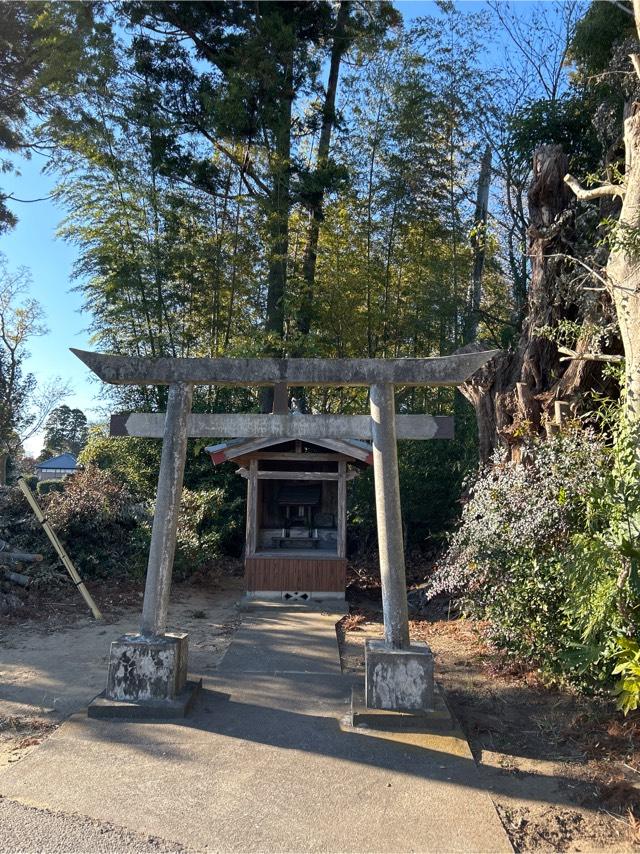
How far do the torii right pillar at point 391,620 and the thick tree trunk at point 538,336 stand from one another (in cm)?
296

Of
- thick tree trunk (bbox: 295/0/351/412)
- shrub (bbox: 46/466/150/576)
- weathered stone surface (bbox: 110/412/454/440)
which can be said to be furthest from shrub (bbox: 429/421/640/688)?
thick tree trunk (bbox: 295/0/351/412)

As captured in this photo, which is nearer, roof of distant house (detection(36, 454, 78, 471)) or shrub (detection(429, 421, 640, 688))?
shrub (detection(429, 421, 640, 688))

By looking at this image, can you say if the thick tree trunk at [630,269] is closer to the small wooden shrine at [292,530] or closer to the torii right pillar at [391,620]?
the torii right pillar at [391,620]

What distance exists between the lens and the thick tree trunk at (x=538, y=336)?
7.37 meters

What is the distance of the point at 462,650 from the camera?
6637mm

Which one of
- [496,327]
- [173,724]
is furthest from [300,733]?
[496,327]

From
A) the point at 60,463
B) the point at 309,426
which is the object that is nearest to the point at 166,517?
the point at 309,426

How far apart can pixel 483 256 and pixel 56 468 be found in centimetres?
3039

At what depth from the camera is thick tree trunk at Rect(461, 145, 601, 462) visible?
24.2 feet

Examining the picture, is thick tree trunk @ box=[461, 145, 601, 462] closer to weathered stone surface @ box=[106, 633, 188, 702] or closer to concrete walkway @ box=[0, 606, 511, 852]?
concrete walkway @ box=[0, 606, 511, 852]

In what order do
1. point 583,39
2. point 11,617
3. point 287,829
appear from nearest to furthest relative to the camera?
point 287,829
point 11,617
point 583,39

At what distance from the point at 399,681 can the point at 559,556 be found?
160 centimetres

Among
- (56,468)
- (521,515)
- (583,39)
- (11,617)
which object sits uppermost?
(583,39)

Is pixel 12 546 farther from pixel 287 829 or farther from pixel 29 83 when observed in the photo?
pixel 29 83
